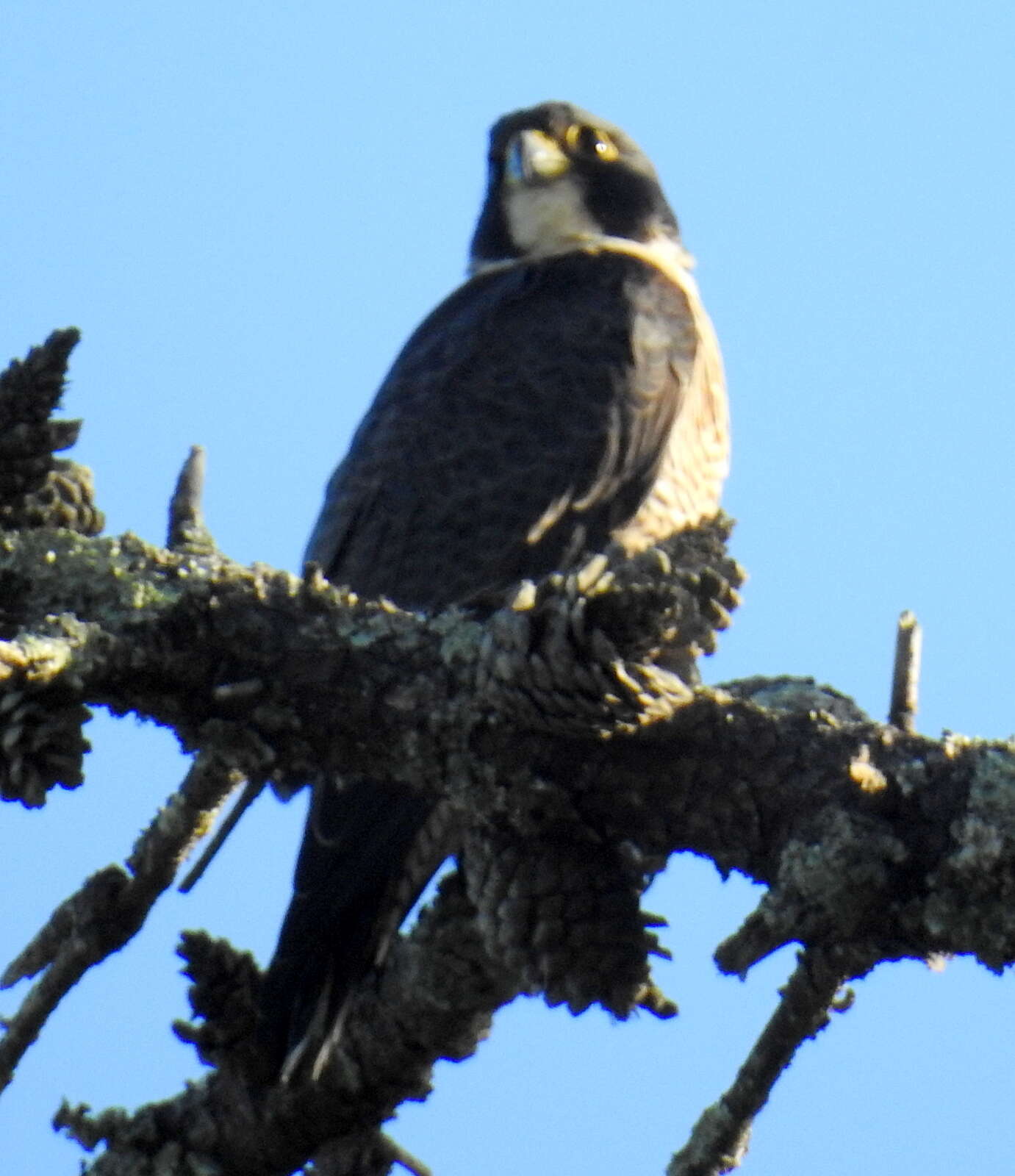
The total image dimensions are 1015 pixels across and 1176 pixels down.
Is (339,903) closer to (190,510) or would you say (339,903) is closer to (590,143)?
(190,510)

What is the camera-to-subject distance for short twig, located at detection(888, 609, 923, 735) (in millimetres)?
2053

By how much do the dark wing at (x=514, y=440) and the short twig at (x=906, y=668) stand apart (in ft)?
5.25

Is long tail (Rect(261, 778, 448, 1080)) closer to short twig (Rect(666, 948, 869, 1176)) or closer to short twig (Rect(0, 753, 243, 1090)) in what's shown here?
short twig (Rect(0, 753, 243, 1090))

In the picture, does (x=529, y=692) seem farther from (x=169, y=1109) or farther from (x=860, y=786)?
(x=169, y=1109)

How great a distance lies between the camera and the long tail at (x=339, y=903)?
264cm

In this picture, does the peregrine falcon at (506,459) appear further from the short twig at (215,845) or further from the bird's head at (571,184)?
the bird's head at (571,184)

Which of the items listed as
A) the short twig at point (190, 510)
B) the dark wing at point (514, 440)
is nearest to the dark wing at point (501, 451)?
Answer: the dark wing at point (514, 440)

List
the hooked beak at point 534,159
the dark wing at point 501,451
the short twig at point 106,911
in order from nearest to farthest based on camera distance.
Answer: the short twig at point 106,911 → the dark wing at point 501,451 → the hooked beak at point 534,159

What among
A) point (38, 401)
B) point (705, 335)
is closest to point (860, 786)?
point (38, 401)

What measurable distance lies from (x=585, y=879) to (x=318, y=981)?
2.88 feet

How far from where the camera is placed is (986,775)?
178 centimetres

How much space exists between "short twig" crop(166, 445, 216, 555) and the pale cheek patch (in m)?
2.66

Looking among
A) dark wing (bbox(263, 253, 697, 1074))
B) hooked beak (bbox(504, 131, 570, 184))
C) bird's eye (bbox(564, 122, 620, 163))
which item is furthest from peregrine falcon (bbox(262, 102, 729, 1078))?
bird's eye (bbox(564, 122, 620, 163))

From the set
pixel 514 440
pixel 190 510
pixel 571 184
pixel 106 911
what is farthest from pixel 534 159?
pixel 106 911
